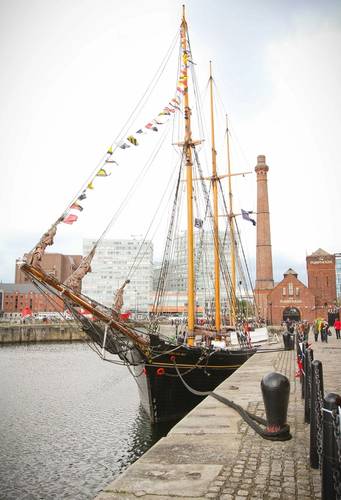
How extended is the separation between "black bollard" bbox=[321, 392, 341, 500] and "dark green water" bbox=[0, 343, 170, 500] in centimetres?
688

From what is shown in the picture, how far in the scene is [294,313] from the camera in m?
65.0

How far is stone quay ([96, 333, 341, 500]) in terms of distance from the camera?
460cm

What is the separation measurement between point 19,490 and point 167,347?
6.32 m

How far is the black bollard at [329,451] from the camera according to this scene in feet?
12.7

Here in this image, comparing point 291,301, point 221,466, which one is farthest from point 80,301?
point 291,301

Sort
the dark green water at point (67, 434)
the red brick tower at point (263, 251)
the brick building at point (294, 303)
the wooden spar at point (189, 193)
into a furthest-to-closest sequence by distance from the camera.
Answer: the red brick tower at point (263, 251)
the brick building at point (294, 303)
the wooden spar at point (189, 193)
the dark green water at point (67, 434)

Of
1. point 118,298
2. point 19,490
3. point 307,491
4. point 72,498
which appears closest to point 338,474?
point 307,491

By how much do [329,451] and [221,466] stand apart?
199 centimetres

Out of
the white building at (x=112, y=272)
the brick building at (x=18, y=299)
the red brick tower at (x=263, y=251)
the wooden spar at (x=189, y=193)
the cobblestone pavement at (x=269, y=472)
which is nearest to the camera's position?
the cobblestone pavement at (x=269, y=472)

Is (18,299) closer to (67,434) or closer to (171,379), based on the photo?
(67,434)

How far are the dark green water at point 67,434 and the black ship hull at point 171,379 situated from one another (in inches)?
30.6

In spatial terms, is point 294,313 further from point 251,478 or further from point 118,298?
point 251,478

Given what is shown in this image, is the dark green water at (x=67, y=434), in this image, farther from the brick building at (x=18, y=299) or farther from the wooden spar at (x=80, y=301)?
the brick building at (x=18, y=299)

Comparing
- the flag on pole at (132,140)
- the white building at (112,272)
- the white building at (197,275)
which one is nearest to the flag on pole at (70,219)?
the flag on pole at (132,140)
